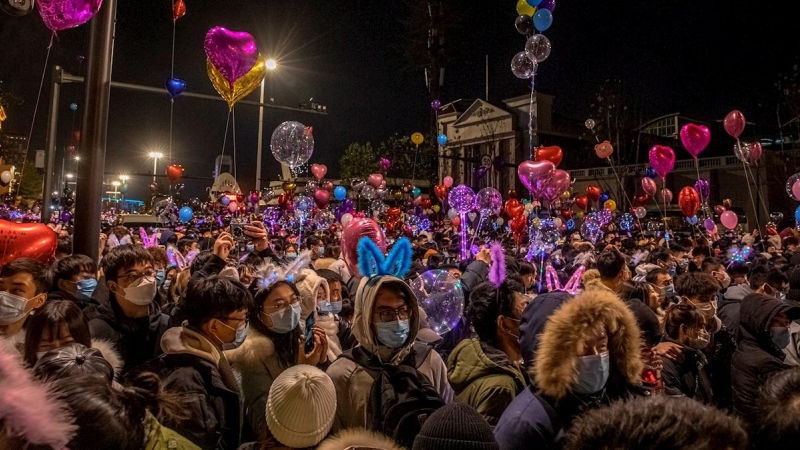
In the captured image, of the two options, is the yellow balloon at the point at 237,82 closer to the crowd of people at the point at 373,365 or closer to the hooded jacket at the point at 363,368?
the crowd of people at the point at 373,365

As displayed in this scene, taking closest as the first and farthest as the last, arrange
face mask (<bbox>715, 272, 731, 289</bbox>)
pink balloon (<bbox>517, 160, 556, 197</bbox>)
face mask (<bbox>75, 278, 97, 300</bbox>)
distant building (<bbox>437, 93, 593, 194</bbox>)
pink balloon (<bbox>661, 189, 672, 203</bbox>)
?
1. face mask (<bbox>75, 278, 97, 300</bbox>)
2. face mask (<bbox>715, 272, 731, 289</bbox>)
3. pink balloon (<bbox>517, 160, 556, 197</bbox>)
4. pink balloon (<bbox>661, 189, 672, 203</bbox>)
5. distant building (<bbox>437, 93, 593, 194</bbox>)

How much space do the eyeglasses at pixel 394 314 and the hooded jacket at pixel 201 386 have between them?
2.90 ft

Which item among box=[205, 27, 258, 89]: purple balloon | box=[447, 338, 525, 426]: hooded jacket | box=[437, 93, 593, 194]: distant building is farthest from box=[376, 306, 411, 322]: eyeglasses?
box=[437, 93, 593, 194]: distant building

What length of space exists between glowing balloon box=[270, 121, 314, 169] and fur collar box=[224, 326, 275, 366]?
9.38 meters

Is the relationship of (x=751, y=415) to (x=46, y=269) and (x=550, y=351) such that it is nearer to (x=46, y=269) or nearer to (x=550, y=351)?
(x=550, y=351)

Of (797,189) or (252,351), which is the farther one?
(797,189)

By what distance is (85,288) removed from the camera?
4699 mm

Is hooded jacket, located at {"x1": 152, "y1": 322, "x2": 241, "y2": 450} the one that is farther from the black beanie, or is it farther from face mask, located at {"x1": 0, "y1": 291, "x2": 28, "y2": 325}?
face mask, located at {"x1": 0, "y1": 291, "x2": 28, "y2": 325}

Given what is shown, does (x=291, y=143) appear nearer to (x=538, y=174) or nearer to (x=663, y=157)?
(x=538, y=174)

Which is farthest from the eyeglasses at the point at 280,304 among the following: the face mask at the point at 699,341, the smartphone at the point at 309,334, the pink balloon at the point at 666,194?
the pink balloon at the point at 666,194

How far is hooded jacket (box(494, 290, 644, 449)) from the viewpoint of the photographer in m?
2.36

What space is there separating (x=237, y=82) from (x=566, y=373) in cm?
874

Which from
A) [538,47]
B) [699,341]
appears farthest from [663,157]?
[699,341]

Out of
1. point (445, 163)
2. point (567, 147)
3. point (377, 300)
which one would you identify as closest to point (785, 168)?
point (567, 147)
